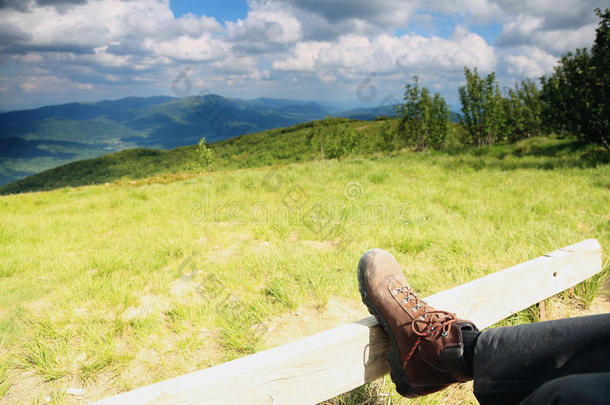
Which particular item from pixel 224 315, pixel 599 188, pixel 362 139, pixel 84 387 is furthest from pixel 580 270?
pixel 362 139

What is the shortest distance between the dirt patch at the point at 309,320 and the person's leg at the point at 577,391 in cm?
180

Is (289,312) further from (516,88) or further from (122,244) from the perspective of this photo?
(516,88)

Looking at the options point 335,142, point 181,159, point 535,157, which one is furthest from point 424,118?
point 181,159

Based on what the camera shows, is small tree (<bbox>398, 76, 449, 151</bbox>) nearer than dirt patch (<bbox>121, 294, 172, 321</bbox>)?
No

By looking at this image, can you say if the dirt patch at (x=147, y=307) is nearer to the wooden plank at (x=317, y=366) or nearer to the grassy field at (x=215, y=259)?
the grassy field at (x=215, y=259)

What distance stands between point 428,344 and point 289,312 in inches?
58.5

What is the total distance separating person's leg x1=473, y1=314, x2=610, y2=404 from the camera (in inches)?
48.6

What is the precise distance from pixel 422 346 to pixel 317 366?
59 centimetres

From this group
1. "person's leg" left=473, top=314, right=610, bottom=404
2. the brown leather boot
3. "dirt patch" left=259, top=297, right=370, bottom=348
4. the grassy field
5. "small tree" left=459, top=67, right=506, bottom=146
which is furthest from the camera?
"small tree" left=459, top=67, right=506, bottom=146

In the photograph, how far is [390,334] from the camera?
1763mm

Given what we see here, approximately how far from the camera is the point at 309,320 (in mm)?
2762

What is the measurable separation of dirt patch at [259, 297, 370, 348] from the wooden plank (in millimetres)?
920

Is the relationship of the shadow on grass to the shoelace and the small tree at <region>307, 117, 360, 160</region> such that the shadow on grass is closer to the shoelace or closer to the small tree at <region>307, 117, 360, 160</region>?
the shoelace

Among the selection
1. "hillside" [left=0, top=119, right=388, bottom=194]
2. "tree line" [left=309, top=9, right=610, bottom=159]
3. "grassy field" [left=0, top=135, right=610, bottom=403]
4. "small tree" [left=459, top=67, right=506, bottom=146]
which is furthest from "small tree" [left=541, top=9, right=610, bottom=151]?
"hillside" [left=0, top=119, right=388, bottom=194]
